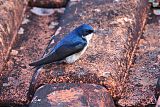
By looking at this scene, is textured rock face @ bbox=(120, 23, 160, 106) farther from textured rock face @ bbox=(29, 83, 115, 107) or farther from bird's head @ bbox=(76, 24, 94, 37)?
bird's head @ bbox=(76, 24, 94, 37)

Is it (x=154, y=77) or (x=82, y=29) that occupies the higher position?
(x=82, y=29)

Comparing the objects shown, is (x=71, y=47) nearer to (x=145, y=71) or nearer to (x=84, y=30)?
(x=84, y=30)

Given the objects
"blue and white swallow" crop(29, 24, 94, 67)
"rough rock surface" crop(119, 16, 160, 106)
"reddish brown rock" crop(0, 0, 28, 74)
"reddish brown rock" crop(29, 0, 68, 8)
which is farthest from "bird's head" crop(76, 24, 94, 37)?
"reddish brown rock" crop(29, 0, 68, 8)

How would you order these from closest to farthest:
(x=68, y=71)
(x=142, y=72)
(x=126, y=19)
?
1. (x=68, y=71)
2. (x=142, y=72)
3. (x=126, y=19)

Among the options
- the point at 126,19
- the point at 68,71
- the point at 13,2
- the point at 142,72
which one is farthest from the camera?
the point at 13,2

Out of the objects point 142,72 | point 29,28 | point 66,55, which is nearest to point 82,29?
point 66,55

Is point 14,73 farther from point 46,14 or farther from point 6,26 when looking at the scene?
point 46,14

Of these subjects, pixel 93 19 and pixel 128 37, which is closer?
pixel 128 37
